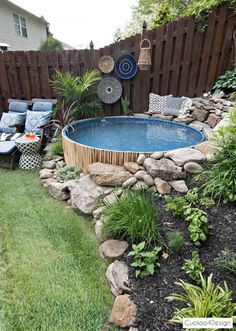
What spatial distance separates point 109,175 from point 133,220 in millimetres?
899

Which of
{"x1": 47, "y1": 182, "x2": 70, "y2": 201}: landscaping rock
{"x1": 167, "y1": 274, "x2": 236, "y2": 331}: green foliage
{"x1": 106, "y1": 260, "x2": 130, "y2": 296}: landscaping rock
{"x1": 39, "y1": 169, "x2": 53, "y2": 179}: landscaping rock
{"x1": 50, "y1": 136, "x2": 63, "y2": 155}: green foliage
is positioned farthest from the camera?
{"x1": 50, "y1": 136, "x2": 63, "y2": 155}: green foliage

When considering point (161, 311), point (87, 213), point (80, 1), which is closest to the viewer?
point (161, 311)

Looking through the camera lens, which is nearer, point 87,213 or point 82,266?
point 82,266

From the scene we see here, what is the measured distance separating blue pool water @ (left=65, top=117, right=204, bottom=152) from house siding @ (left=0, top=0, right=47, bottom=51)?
964cm

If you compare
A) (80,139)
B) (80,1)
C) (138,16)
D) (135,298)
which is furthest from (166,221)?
(80,1)

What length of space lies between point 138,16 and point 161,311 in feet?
48.6

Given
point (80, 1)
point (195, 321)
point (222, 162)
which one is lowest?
point (195, 321)

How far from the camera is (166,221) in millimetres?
2395

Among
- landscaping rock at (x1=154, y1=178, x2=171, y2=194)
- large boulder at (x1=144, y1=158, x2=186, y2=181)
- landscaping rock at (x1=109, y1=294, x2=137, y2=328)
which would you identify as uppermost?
large boulder at (x1=144, y1=158, x2=186, y2=181)

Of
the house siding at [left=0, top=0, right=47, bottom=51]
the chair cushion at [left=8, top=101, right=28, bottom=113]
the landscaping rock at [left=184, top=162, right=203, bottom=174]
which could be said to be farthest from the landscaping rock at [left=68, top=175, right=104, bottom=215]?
the house siding at [left=0, top=0, right=47, bottom=51]

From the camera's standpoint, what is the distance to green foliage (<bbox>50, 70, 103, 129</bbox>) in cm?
484

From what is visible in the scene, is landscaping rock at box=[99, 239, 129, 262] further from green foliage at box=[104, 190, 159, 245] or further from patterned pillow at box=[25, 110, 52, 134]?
patterned pillow at box=[25, 110, 52, 134]

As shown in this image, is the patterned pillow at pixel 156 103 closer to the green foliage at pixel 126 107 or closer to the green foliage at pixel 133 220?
the green foliage at pixel 126 107

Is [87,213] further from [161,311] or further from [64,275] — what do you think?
[161,311]
